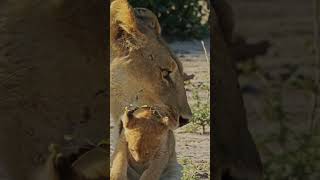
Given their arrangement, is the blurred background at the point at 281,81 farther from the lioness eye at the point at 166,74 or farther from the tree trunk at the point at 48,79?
the lioness eye at the point at 166,74

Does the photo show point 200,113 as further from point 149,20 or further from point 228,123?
point 228,123

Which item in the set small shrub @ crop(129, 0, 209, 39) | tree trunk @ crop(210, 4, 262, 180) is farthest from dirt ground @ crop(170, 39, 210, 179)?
tree trunk @ crop(210, 4, 262, 180)

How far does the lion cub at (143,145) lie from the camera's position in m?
4.56

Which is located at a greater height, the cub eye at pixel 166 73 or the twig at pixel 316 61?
the twig at pixel 316 61

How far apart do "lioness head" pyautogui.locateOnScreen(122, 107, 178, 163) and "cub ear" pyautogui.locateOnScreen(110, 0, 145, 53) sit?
361 millimetres

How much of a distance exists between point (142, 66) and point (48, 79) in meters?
2.07

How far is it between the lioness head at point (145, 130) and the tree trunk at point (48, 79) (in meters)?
1.88

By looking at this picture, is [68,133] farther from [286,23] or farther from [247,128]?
[286,23]

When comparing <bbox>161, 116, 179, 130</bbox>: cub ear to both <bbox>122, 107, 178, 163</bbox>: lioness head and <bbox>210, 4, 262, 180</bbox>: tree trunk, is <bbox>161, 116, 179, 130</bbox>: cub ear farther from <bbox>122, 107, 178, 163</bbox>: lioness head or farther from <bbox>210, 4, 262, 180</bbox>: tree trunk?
<bbox>210, 4, 262, 180</bbox>: tree trunk

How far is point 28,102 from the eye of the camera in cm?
263

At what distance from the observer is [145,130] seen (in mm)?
4598

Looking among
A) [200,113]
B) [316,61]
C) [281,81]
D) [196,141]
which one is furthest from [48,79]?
[200,113]

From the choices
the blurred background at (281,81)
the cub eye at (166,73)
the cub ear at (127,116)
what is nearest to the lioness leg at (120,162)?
the cub ear at (127,116)

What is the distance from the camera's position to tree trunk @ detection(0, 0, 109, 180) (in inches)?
103
